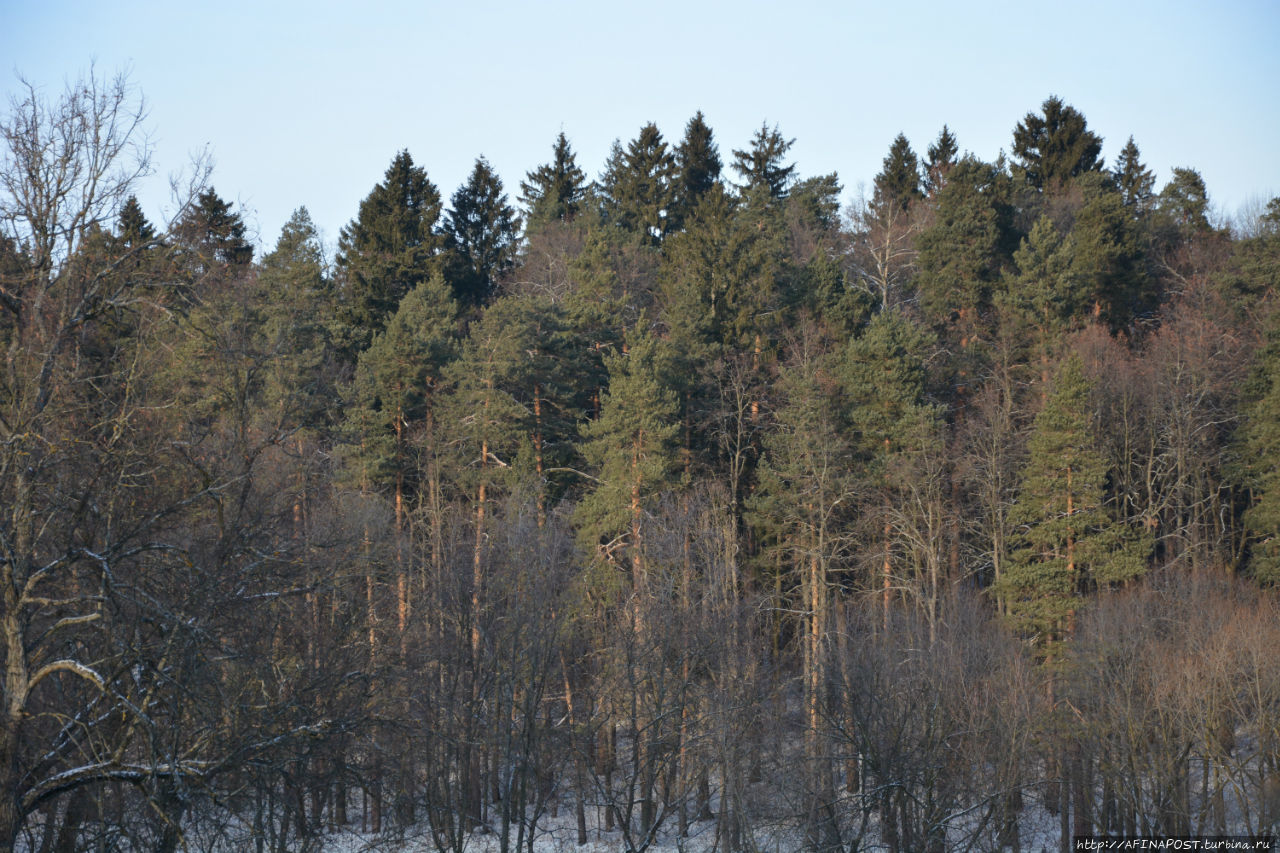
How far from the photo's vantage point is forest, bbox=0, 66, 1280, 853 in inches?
533

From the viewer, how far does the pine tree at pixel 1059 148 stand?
57688 mm

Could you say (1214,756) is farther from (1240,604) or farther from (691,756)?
(691,756)

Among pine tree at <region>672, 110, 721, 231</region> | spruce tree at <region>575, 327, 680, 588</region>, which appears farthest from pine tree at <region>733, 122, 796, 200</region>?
spruce tree at <region>575, 327, 680, 588</region>

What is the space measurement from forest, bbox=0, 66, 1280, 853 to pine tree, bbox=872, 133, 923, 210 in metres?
10.1

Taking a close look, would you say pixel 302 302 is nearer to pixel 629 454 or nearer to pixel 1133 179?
pixel 629 454

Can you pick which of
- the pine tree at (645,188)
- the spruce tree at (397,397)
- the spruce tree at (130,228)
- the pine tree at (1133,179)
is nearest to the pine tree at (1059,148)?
the pine tree at (1133,179)

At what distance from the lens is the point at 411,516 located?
117 feet

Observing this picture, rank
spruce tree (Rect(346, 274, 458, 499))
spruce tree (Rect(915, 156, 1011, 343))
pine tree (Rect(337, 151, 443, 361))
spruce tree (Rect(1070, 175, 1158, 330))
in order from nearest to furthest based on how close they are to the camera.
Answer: spruce tree (Rect(346, 274, 458, 499)), spruce tree (Rect(1070, 175, 1158, 330)), spruce tree (Rect(915, 156, 1011, 343)), pine tree (Rect(337, 151, 443, 361))

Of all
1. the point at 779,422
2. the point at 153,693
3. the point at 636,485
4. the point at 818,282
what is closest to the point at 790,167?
the point at 818,282

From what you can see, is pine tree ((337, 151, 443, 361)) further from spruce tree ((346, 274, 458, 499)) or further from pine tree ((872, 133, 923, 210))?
pine tree ((872, 133, 923, 210))

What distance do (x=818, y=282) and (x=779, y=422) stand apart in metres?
6.89

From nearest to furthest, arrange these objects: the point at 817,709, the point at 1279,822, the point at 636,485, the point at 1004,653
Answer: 1. the point at 1279,822
2. the point at 817,709
3. the point at 1004,653
4. the point at 636,485

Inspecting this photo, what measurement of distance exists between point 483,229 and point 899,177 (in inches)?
877

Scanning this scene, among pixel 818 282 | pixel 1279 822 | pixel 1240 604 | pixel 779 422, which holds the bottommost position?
pixel 1279 822
